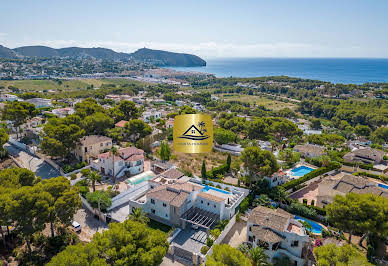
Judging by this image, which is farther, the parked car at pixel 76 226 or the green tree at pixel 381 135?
→ the green tree at pixel 381 135

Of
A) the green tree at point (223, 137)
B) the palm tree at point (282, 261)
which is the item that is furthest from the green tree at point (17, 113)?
the palm tree at point (282, 261)

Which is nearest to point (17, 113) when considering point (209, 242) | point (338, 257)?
point (209, 242)

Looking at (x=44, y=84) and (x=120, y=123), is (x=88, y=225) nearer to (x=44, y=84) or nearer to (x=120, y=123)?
(x=120, y=123)

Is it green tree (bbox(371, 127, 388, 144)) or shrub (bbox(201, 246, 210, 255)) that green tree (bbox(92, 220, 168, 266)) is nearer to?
shrub (bbox(201, 246, 210, 255))

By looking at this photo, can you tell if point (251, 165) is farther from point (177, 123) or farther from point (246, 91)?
point (246, 91)

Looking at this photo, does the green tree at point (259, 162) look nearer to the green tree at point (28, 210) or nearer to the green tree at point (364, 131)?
the green tree at point (28, 210)

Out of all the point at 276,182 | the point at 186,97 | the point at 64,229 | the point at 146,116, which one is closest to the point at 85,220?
the point at 64,229
